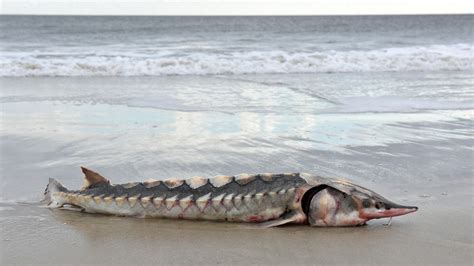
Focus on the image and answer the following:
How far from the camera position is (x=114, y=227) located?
3.32 m

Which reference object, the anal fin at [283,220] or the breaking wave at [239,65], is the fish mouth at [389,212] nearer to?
the anal fin at [283,220]

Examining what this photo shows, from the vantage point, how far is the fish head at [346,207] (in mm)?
3215

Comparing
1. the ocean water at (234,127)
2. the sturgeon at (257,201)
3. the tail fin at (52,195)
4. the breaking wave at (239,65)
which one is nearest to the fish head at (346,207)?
the sturgeon at (257,201)

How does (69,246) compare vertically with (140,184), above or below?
below

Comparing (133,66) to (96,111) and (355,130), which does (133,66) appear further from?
(355,130)

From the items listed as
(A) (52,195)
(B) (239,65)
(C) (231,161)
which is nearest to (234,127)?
(C) (231,161)

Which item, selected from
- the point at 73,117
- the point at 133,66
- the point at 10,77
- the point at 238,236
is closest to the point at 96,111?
the point at 73,117

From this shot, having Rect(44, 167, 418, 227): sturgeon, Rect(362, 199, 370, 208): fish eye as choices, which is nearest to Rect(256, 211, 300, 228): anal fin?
Rect(44, 167, 418, 227): sturgeon

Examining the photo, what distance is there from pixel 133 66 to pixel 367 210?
14194 millimetres

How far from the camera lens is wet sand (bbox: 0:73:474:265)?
3.00 m

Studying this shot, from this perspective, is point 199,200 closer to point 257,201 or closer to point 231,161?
point 257,201

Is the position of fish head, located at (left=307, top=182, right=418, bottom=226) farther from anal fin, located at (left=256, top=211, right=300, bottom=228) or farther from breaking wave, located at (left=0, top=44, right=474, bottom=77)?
breaking wave, located at (left=0, top=44, right=474, bottom=77)

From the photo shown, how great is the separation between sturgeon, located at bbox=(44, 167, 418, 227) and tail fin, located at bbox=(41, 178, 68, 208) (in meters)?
0.30

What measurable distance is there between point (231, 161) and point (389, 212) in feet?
6.74
